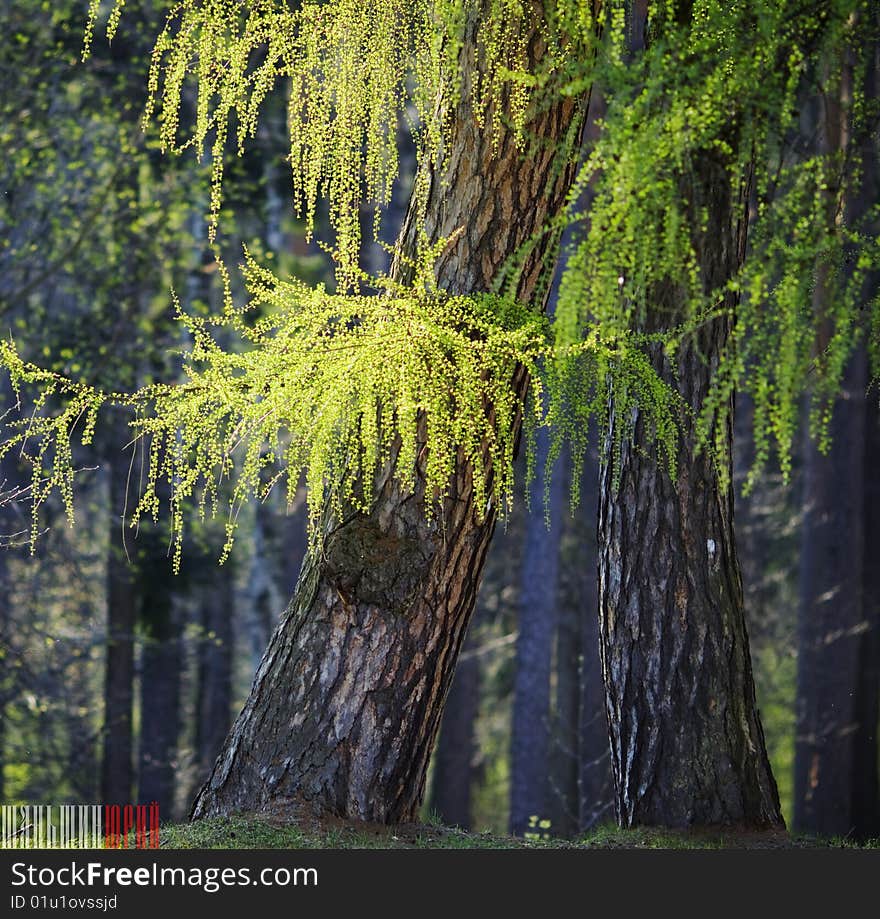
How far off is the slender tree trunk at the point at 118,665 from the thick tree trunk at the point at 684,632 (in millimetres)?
6536

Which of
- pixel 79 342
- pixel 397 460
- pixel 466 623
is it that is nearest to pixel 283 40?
pixel 397 460

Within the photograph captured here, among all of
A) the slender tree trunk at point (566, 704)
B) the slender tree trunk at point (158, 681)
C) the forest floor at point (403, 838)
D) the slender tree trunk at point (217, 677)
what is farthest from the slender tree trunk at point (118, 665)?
the forest floor at point (403, 838)

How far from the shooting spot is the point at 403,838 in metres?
5.25

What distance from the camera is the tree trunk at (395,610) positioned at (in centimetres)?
516

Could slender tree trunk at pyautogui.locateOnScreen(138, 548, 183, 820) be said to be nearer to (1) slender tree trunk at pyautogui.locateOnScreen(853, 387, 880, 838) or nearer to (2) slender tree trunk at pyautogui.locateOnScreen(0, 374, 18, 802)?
(2) slender tree trunk at pyautogui.locateOnScreen(0, 374, 18, 802)

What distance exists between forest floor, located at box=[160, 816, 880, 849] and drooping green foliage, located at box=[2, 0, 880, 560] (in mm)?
1365

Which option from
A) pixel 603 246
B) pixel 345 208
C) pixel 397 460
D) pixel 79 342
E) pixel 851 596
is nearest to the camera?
pixel 603 246

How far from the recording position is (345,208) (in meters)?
4.78

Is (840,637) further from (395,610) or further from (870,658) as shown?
(395,610)

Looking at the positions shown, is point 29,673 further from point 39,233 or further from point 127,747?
point 39,233

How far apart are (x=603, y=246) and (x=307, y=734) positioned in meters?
2.62

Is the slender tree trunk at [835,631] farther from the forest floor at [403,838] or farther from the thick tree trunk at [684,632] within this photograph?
the thick tree trunk at [684,632]

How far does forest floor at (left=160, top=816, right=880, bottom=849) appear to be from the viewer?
193 inches

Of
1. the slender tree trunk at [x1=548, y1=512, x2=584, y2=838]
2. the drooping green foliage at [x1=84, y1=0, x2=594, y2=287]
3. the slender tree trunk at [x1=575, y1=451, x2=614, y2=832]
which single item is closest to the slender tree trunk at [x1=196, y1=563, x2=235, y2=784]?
the slender tree trunk at [x1=548, y1=512, x2=584, y2=838]
